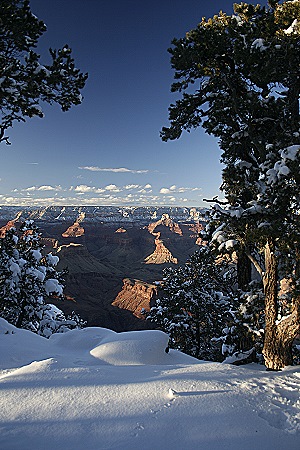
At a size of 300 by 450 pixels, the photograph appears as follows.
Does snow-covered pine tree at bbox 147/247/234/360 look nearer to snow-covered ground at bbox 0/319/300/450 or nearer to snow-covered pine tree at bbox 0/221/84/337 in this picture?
snow-covered pine tree at bbox 0/221/84/337

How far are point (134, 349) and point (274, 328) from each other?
10.6 ft

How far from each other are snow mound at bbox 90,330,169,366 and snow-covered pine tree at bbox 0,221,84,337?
803 centimetres

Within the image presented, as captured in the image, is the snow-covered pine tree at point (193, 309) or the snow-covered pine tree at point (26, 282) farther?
the snow-covered pine tree at point (193, 309)

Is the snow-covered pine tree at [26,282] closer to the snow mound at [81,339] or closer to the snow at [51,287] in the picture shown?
the snow at [51,287]

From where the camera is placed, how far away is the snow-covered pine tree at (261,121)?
18.4 ft

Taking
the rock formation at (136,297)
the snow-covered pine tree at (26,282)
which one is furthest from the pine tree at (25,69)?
the rock formation at (136,297)

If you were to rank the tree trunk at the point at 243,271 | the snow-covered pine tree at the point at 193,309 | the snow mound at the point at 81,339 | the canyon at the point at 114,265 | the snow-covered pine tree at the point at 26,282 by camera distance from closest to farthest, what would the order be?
1. the snow mound at the point at 81,339
2. the tree trunk at the point at 243,271
3. the snow-covered pine tree at the point at 26,282
4. the snow-covered pine tree at the point at 193,309
5. the canyon at the point at 114,265

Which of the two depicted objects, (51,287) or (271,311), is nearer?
(271,311)

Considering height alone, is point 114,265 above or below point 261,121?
below

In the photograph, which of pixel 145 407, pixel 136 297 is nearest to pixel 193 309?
pixel 145 407

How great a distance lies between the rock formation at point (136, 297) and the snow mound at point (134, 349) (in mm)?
49470

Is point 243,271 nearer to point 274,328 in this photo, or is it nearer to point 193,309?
point 274,328

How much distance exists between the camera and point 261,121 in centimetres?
727

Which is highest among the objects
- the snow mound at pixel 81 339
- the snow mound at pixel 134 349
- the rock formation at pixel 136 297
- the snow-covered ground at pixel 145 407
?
the snow-covered ground at pixel 145 407
